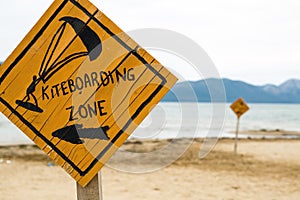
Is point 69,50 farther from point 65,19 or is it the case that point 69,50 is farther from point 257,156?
point 257,156

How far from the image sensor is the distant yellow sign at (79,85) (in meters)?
1.54

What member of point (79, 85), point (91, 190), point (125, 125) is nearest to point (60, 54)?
point (79, 85)

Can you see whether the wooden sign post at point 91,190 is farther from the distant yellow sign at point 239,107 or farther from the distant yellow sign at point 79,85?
the distant yellow sign at point 239,107

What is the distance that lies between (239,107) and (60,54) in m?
9.57

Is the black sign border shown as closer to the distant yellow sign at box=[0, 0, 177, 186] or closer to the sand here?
the distant yellow sign at box=[0, 0, 177, 186]

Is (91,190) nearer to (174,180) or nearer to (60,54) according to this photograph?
(60,54)

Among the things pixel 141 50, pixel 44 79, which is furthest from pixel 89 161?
pixel 141 50

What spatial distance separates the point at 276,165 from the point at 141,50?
7.83 m

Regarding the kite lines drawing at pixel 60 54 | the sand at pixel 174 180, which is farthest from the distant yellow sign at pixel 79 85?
the sand at pixel 174 180

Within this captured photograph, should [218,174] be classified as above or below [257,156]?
below

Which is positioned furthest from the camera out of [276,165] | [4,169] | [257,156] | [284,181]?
[257,156]

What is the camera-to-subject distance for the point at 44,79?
1568 mm

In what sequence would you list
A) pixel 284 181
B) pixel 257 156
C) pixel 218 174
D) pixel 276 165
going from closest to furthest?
1. pixel 284 181
2. pixel 218 174
3. pixel 276 165
4. pixel 257 156

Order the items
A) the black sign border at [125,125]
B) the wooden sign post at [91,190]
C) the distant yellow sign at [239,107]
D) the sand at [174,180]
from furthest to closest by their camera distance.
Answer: the distant yellow sign at [239,107] → the sand at [174,180] → the wooden sign post at [91,190] → the black sign border at [125,125]
